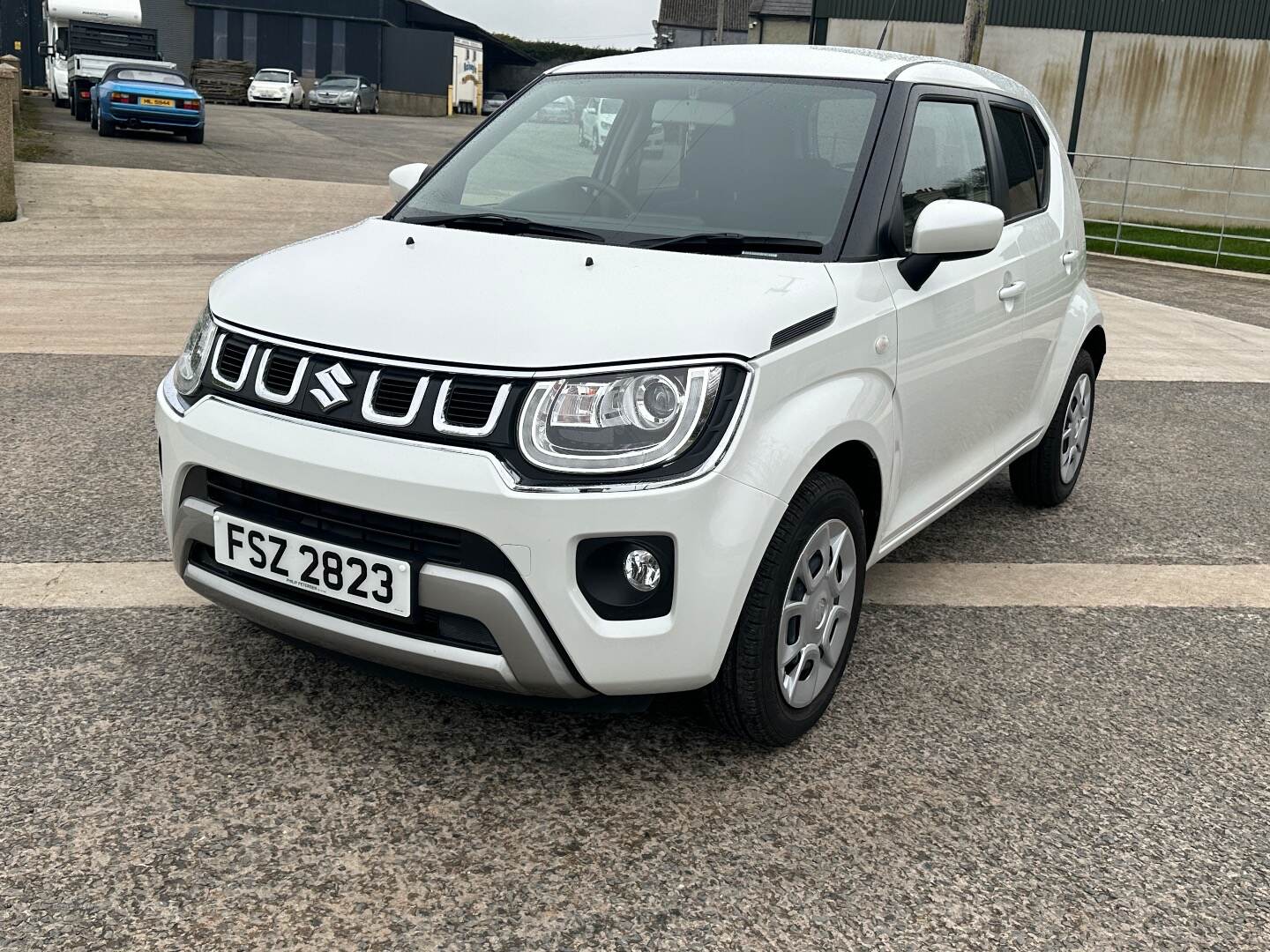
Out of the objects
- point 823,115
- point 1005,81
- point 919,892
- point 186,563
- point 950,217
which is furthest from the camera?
point 1005,81

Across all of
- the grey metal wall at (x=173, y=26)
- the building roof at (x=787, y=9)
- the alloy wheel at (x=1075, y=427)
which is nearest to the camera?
the alloy wheel at (x=1075, y=427)

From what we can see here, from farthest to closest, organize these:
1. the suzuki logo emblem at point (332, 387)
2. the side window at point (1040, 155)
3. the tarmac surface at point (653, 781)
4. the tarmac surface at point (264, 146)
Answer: the tarmac surface at point (264, 146) → the side window at point (1040, 155) → the suzuki logo emblem at point (332, 387) → the tarmac surface at point (653, 781)

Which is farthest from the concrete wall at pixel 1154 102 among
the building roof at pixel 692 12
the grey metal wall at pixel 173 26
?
the building roof at pixel 692 12

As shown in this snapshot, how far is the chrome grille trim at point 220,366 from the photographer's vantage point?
114 inches

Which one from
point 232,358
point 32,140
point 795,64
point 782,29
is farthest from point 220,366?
point 782,29

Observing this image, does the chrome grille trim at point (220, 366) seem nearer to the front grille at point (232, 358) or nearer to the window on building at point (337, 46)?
the front grille at point (232, 358)

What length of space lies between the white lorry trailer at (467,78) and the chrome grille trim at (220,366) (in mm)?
54256

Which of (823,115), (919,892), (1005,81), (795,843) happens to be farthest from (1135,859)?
(1005,81)

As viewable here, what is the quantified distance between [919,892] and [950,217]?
1.67 m

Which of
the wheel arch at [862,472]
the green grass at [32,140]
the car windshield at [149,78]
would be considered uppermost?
the wheel arch at [862,472]

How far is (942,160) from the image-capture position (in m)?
3.85

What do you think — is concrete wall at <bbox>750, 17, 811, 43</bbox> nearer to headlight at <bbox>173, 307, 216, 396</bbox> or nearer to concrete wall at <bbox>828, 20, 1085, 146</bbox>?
concrete wall at <bbox>828, 20, 1085, 146</bbox>

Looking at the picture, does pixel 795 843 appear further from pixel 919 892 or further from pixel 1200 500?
pixel 1200 500

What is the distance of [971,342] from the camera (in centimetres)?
381
